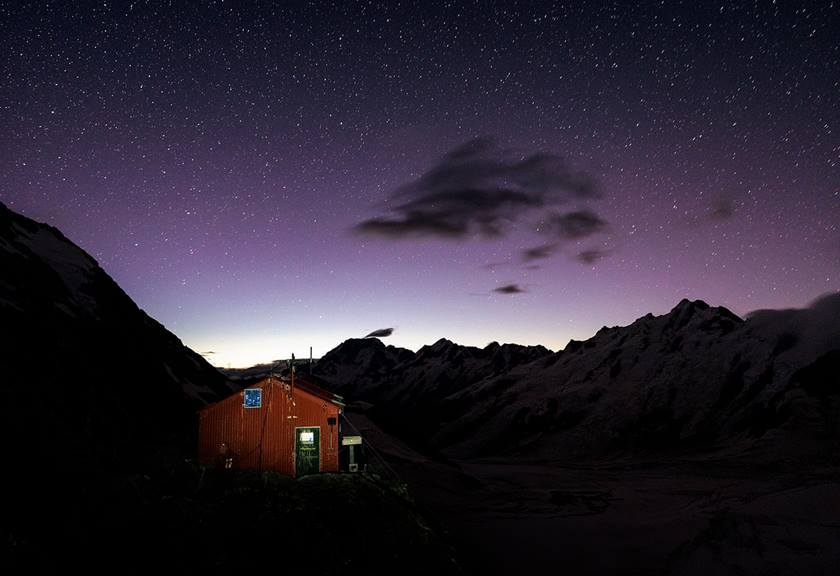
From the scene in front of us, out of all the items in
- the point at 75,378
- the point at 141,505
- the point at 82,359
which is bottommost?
the point at 141,505

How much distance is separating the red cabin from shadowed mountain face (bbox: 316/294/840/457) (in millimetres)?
57075

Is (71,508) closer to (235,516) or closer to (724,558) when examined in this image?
(235,516)

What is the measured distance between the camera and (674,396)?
119500mm

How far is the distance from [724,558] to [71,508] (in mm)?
32283

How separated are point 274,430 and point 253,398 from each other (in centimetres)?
199

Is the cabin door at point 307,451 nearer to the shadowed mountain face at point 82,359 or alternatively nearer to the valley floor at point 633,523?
Answer: the shadowed mountain face at point 82,359

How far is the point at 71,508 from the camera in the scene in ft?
46.0

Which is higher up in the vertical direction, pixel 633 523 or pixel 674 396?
pixel 674 396

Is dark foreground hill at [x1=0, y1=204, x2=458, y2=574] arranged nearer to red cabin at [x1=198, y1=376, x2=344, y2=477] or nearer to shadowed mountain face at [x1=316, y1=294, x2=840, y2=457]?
red cabin at [x1=198, y1=376, x2=344, y2=477]

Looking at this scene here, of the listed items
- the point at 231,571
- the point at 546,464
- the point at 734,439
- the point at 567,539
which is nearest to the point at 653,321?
the point at 734,439

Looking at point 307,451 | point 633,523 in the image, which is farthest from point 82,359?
point 633,523

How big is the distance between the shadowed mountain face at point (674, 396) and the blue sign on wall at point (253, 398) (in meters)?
57.6

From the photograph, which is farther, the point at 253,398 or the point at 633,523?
the point at 633,523

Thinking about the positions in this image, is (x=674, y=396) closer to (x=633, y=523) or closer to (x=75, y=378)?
(x=633, y=523)
